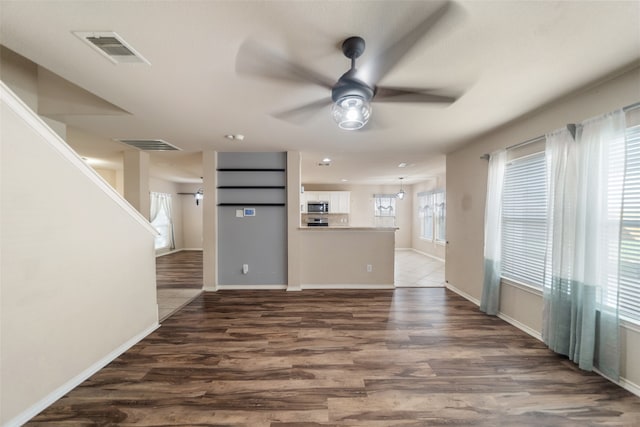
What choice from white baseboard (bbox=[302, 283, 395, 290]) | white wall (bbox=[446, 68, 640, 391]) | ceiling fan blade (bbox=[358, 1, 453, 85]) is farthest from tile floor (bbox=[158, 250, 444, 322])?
ceiling fan blade (bbox=[358, 1, 453, 85])

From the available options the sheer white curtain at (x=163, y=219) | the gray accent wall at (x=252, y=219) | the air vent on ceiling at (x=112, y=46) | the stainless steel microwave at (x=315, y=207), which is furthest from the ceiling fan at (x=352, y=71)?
the sheer white curtain at (x=163, y=219)

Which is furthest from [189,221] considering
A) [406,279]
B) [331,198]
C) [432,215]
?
[432,215]

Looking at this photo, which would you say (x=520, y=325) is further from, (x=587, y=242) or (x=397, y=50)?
(x=397, y=50)

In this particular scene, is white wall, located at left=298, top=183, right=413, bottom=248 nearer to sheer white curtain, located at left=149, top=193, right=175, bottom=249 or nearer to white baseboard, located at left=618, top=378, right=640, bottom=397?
sheer white curtain, located at left=149, top=193, right=175, bottom=249

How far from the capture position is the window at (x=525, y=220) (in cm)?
257

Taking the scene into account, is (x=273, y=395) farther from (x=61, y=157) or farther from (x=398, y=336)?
(x=61, y=157)

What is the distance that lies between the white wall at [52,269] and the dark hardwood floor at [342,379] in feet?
0.69

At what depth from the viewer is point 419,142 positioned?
3.57 metres

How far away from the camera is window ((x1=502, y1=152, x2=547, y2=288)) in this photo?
257 cm

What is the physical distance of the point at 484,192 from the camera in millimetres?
3369

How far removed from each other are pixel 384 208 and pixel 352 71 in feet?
25.0

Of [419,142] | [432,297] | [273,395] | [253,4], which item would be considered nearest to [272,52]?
[253,4]

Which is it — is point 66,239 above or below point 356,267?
above

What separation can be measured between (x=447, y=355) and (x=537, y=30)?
2.56m
